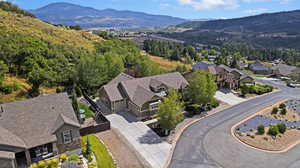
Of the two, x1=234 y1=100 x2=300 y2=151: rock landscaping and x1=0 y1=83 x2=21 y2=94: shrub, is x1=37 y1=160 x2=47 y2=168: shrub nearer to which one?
x1=0 y1=83 x2=21 y2=94: shrub

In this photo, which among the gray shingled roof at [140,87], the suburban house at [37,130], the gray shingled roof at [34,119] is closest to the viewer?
the suburban house at [37,130]

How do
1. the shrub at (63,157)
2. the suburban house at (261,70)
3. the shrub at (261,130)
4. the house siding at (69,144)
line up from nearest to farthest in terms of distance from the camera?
the shrub at (63,157)
the house siding at (69,144)
the shrub at (261,130)
the suburban house at (261,70)

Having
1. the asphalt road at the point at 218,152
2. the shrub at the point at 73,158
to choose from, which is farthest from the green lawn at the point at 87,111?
the asphalt road at the point at 218,152

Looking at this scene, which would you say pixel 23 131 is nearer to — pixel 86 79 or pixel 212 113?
pixel 86 79

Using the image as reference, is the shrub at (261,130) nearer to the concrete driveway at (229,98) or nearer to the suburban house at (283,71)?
the concrete driveway at (229,98)

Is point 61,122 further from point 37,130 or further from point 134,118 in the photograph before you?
point 134,118

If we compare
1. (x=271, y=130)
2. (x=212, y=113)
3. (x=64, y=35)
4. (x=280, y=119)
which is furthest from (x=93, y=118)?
(x=64, y=35)
